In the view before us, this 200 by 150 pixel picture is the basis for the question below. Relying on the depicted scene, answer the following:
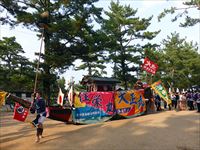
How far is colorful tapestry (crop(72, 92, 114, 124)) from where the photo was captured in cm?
1566

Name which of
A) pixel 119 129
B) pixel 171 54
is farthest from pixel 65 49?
pixel 171 54

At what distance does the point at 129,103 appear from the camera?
18156 mm

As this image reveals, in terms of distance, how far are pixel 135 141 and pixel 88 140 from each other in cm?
179

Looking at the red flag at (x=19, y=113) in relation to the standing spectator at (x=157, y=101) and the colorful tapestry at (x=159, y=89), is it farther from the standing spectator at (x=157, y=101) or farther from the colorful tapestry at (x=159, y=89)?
the standing spectator at (x=157, y=101)

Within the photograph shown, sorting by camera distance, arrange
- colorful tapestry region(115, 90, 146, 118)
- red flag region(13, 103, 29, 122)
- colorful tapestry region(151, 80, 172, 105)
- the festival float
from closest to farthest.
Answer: red flag region(13, 103, 29, 122)
the festival float
colorful tapestry region(115, 90, 146, 118)
colorful tapestry region(151, 80, 172, 105)

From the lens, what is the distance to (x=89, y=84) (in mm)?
26047

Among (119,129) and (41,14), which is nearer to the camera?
(119,129)

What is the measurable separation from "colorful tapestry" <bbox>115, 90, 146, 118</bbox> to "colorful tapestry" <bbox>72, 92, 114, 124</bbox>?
545 mm

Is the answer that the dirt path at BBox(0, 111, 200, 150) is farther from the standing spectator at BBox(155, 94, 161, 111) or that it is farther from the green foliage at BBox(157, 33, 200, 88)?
the green foliage at BBox(157, 33, 200, 88)

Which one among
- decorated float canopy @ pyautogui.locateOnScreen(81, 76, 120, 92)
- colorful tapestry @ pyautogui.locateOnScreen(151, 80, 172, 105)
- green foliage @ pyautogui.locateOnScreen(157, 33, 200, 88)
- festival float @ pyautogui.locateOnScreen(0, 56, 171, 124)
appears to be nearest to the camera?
festival float @ pyautogui.locateOnScreen(0, 56, 171, 124)

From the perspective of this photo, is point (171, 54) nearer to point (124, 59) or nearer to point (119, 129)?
point (124, 59)

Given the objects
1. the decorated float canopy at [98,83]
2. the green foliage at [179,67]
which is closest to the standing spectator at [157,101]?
the decorated float canopy at [98,83]

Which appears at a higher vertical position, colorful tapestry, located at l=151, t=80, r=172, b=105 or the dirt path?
colorful tapestry, located at l=151, t=80, r=172, b=105

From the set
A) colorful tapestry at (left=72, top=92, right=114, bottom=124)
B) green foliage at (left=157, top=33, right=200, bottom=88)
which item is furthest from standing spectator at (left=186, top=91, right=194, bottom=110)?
green foliage at (left=157, top=33, right=200, bottom=88)
